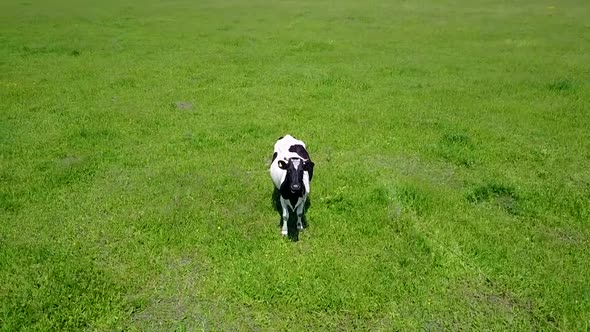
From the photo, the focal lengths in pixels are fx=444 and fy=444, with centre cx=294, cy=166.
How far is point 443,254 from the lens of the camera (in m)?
6.81

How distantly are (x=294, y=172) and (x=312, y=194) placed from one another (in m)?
2.01

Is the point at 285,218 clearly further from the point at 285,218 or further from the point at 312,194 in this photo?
the point at 312,194

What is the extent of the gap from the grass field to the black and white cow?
47 centimetres

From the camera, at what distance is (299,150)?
302 inches

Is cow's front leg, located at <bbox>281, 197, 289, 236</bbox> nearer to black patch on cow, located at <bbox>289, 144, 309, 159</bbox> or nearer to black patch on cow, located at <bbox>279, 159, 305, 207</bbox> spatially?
black patch on cow, located at <bbox>279, 159, 305, 207</bbox>

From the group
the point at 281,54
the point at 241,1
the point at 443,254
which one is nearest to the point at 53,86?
the point at 281,54

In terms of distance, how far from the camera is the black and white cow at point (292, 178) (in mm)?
6609

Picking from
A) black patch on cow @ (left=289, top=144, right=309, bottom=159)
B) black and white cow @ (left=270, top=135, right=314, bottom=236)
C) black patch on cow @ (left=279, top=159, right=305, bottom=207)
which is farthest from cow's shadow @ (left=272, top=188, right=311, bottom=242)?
black patch on cow @ (left=289, top=144, right=309, bottom=159)

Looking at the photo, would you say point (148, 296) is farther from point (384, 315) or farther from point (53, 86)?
point (53, 86)

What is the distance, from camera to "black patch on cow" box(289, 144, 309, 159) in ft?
24.7

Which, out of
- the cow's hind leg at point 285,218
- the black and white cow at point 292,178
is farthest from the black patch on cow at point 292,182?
the cow's hind leg at point 285,218

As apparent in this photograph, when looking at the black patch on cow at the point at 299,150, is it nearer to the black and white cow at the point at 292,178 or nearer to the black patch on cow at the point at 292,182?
the black and white cow at the point at 292,178

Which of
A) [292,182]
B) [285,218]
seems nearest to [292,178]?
[292,182]

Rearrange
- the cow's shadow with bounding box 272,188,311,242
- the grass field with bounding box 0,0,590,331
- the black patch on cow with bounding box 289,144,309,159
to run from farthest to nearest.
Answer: the black patch on cow with bounding box 289,144,309,159
the cow's shadow with bounding box 272,188,311,242
the grass field with bounding box 0,0,590,331
